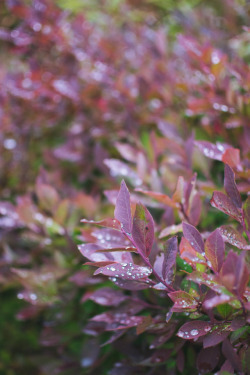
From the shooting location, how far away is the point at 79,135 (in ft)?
4.12

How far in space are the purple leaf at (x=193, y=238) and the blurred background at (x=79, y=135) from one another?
26cm

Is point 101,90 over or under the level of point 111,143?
over

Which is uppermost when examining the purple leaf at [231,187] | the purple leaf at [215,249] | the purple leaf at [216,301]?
the purple leaf at [231,187]

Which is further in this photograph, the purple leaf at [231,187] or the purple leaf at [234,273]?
the purple leaf at [231,187]

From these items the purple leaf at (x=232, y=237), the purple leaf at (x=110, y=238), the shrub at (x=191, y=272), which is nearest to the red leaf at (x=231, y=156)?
the shrub at (x=191, y=272)

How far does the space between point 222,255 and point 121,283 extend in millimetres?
184

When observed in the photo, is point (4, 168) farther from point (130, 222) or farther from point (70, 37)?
point (130, 222)

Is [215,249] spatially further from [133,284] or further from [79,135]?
[79,135]

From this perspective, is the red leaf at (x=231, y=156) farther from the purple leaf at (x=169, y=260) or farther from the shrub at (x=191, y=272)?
the purple leaf at (x=169, y=260)

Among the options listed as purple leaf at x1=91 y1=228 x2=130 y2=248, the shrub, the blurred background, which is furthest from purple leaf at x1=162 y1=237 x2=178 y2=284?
the blurred background

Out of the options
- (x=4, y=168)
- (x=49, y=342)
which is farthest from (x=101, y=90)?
(x=49, y=342)

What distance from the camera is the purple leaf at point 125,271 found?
50cm

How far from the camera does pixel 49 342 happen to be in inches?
34.8

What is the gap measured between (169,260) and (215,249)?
82 millimetres
